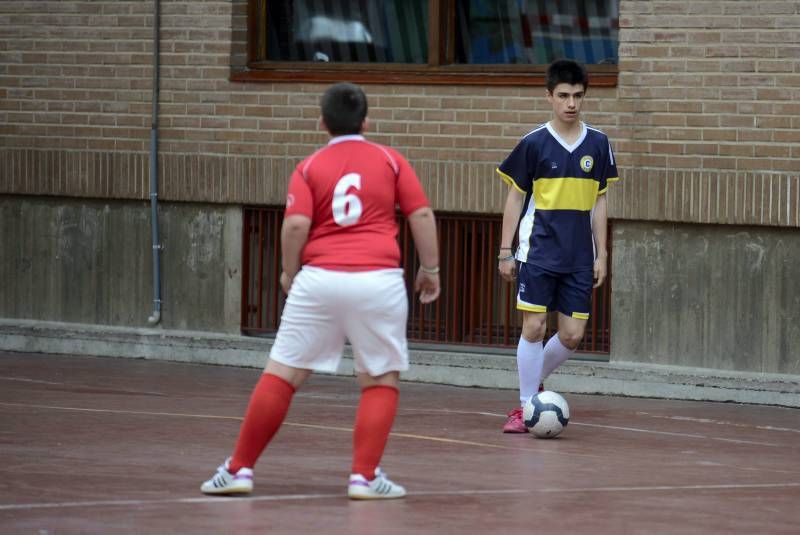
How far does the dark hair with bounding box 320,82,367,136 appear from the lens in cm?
736

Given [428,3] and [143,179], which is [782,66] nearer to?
[428,3]

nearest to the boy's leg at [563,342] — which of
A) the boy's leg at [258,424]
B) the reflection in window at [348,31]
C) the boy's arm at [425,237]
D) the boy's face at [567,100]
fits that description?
the boy's face at [567,100]

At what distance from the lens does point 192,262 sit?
1353cm

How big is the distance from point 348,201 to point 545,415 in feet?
8.95

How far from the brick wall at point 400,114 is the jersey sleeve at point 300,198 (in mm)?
5039

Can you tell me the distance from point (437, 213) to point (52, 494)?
→ 5727 millimetres

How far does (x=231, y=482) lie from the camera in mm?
7371

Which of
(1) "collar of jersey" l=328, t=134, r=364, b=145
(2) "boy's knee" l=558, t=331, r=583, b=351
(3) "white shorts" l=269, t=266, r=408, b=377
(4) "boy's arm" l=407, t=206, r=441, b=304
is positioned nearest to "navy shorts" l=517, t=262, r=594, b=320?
(2) "boy's knee" l=558, t=331, r=583, b=351

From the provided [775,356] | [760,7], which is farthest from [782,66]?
[775,356]

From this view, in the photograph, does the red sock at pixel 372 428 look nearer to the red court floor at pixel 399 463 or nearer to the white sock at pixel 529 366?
the red court floor at pixel 399 463

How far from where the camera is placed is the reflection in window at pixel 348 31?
13078mm

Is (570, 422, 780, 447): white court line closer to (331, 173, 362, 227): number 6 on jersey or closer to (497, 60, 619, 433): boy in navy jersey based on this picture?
(497, 60, 619, 433): boy in navy jersey

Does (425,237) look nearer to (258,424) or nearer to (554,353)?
(258,424)

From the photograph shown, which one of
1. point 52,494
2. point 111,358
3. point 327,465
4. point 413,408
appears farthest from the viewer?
point 111,358
